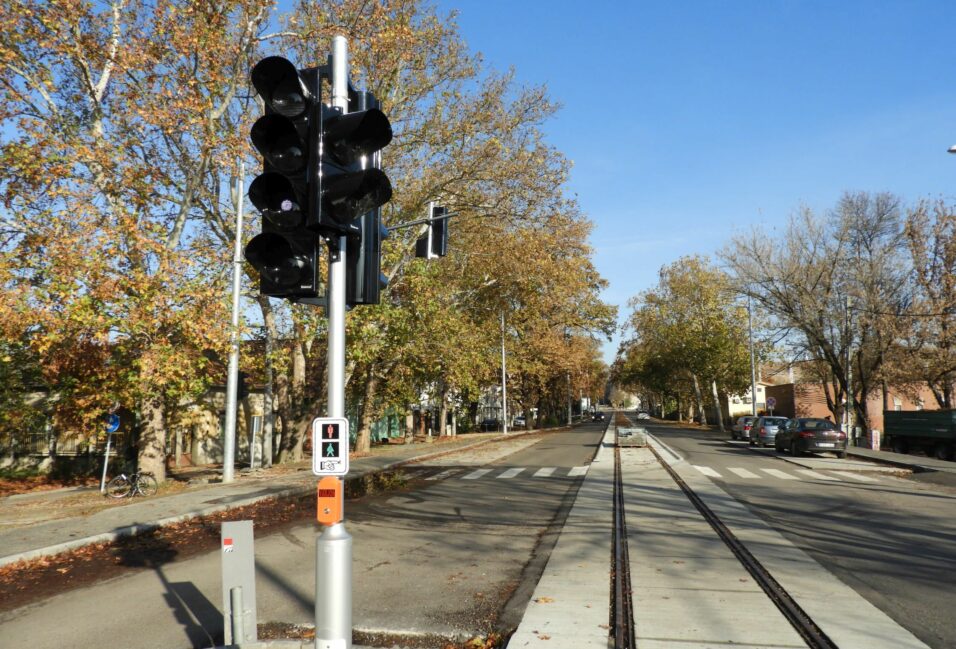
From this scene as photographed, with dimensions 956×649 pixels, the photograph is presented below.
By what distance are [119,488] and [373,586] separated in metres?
11.5

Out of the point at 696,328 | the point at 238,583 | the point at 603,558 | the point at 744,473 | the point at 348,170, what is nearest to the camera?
the point at 348,170

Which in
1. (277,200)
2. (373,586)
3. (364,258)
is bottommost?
(373,586)

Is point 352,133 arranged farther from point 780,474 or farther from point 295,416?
point 295,416

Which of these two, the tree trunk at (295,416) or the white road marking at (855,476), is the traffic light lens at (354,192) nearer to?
the white road marking at (855,476)

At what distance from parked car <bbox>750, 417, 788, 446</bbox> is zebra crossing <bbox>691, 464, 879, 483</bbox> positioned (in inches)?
498

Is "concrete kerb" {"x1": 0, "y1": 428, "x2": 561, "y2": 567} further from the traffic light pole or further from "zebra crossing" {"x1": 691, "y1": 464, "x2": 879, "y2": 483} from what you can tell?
"zebra crossing" {"x1": 691, "y1": 464, "x2": 879, "y2": 483}

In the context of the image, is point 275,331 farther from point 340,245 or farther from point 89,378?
point 340,245

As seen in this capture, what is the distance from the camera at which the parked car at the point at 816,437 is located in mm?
26141

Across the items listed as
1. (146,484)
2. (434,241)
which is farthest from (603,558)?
(146,484)

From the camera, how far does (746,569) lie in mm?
7820

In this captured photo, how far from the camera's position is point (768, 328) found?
122 feet

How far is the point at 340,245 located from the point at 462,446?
29.9 meters

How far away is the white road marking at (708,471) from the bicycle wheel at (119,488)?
14.5 m

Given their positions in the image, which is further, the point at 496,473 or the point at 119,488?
the point at 496,473
